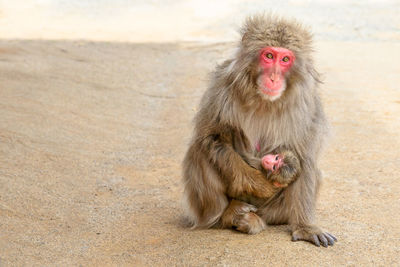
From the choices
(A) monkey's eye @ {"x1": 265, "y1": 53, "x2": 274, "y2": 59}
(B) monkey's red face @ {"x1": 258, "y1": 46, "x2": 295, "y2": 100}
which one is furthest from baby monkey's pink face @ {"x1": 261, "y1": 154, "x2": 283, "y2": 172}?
(A) monkey's eye @ {"x1": 265, "y1": 53, "x2": 274, "y2": 59}

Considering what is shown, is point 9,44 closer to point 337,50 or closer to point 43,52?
point 43,52

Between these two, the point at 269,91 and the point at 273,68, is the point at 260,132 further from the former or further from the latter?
the point at 273,68

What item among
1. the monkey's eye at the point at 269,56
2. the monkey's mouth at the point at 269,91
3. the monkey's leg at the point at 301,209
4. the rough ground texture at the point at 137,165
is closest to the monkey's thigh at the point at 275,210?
the monkey's leg at the point at 301,209

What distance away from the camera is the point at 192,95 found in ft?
33.1

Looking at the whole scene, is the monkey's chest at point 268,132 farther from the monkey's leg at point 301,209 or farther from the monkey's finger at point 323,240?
the monkey's finger at point 323,240

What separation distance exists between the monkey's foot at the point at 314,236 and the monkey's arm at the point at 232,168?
0.36m

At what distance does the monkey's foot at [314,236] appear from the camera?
4492 mm

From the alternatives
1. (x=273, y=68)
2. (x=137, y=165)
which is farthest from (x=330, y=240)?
(x=137, y=165)

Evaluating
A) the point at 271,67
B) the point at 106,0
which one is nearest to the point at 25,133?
the point at 271,67

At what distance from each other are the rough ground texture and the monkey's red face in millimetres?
1057

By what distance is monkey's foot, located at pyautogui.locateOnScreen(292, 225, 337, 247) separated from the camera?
4.49 meters

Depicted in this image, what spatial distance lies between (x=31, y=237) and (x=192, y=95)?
5578 millimetres

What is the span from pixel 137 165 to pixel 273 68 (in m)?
2.90

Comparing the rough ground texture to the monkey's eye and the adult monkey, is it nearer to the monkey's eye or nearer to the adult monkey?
the adult monkey
